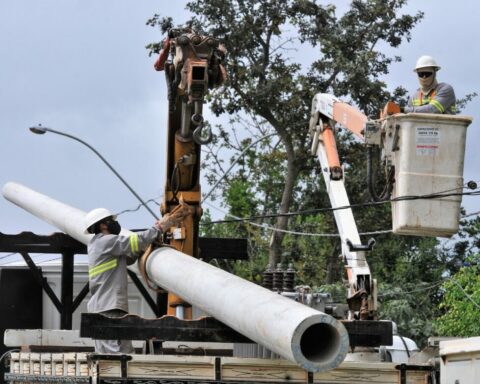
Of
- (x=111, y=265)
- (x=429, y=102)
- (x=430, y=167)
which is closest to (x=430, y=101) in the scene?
(x=429, y=102)

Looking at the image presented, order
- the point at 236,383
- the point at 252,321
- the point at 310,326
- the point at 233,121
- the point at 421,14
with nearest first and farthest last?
the point at 310,326 < the point at 252,321 < the point at 236,383 < the point at 421,14 < the point at 233,121

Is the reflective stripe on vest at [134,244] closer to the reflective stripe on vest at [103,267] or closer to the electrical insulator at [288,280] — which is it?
the reflective stripe on vest at [103,267]

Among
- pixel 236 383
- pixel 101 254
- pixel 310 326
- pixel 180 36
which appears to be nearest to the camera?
pixel 310 326

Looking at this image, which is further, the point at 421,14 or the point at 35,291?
the point at 421,14

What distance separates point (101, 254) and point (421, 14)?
90.4 feet

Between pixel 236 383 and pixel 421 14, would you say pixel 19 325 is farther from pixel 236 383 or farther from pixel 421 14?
pixel 421 14

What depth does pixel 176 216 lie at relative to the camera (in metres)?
15.2

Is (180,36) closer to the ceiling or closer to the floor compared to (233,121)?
closer to the floor

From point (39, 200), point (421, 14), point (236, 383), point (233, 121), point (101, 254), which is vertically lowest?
point (236, 383)

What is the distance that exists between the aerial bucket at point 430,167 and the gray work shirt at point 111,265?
9.02 feet

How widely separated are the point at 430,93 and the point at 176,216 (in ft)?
10.6

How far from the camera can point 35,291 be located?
62.6 ft

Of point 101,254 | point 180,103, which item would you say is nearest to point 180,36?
point 180,103

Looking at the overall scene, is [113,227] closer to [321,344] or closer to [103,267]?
[103,267]
